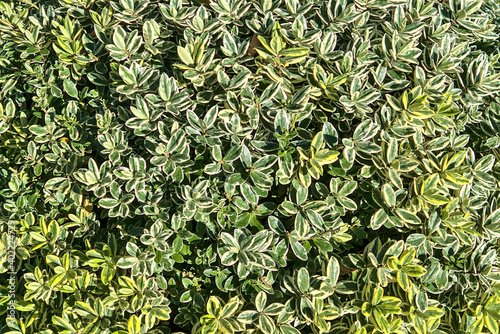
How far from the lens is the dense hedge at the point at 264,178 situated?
200 centimetres

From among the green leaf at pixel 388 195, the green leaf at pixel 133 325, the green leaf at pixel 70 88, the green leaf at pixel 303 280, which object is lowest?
the green leaf at pixel 133 325

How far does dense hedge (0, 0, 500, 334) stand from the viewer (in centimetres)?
200

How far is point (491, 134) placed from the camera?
2297mm

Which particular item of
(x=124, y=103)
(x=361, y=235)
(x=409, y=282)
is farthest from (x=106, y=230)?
(x=409, y=282)

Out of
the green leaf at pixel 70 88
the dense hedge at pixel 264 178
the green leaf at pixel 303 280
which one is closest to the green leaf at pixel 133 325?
the dense hedge at pixel 264 178

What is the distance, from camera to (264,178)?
78.4 inches

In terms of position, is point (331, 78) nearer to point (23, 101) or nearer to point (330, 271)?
point (330, 271)

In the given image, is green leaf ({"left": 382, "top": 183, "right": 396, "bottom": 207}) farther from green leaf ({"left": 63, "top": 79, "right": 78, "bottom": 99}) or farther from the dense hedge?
green leaf ({"left": 63, "top": 79, "right": 78, "bottom": 99})

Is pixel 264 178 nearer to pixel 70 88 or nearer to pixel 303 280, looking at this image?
pixel 303 280

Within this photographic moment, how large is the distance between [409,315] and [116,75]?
1.93m

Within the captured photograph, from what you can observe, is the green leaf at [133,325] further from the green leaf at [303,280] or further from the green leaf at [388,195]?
the green leaf at [388,195]

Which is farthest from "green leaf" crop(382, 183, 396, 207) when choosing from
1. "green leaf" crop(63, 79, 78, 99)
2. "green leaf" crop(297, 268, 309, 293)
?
"green leaf" crop(63, 79, 78, 99)

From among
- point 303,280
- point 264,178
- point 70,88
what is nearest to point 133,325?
point 303,280

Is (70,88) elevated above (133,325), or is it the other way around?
(70,88)
